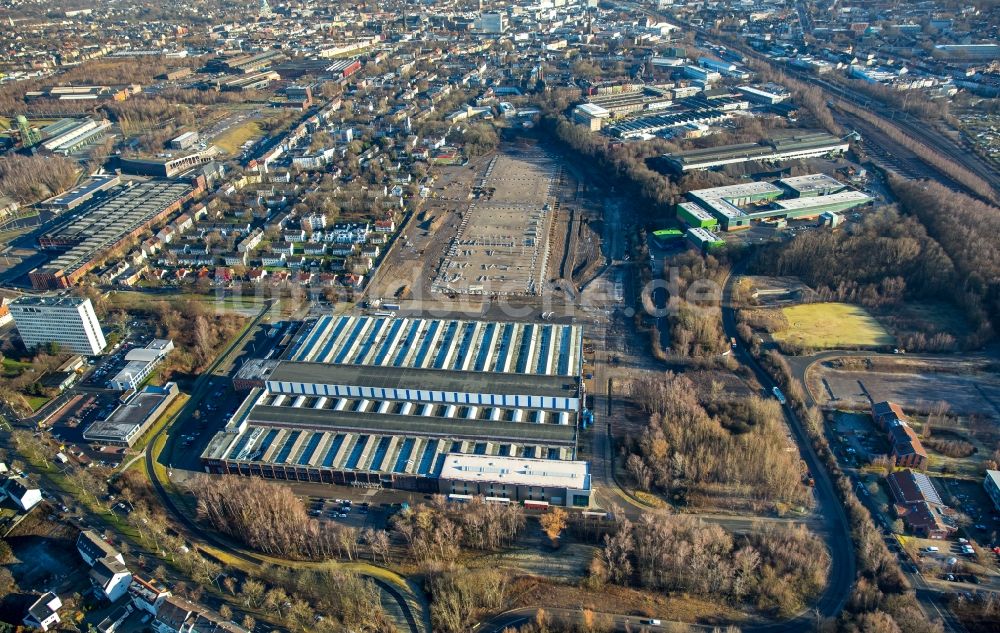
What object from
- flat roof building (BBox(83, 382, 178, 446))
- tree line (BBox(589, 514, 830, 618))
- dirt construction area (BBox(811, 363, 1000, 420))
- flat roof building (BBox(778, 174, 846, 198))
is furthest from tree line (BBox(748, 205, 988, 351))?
flat roof building (BBox(83, 382, 178, 446))

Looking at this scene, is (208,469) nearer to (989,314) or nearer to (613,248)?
(613,248)

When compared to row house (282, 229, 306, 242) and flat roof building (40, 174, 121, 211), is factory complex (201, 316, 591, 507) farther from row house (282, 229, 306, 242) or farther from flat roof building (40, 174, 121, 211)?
flat roof building (40, 174, 121, 211)

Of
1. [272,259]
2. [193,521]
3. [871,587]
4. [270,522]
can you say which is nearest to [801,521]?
[871,587]

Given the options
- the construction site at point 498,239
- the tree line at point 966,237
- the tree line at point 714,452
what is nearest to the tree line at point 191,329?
the construction site at point 498,239

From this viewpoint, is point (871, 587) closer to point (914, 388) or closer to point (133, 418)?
point (914, 388)

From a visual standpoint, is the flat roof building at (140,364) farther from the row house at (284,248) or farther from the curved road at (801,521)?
the curved road at (801,521)

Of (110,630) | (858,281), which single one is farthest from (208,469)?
(858,281)
